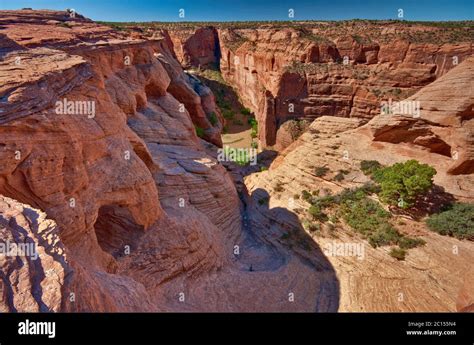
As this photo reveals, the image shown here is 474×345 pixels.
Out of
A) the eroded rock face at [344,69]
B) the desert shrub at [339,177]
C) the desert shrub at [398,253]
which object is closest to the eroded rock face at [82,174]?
the desert shrub at [398,253]

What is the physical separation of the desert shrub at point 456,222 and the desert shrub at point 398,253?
2281 millimetres

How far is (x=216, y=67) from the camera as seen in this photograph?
6562 centimetres

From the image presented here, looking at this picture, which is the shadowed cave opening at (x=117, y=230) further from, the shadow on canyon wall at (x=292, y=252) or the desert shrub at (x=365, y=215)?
the desert shrub at (x=365, y=215)

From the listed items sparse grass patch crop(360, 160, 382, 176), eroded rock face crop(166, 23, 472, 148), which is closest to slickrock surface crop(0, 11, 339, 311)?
sparse grass patch crop(360, 160, 382, 176)

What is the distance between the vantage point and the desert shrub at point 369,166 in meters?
18.6

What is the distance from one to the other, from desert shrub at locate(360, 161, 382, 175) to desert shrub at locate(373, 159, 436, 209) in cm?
176

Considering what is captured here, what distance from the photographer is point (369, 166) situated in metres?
18.9

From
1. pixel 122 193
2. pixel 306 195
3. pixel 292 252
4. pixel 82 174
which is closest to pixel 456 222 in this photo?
pixel 306 195

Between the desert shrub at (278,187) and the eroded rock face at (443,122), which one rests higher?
the eroded rock face at (443,122)

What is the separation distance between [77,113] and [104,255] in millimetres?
4467

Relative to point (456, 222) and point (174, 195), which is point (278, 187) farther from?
point (456, 222)

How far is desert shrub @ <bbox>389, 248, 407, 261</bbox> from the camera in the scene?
44.1 ft

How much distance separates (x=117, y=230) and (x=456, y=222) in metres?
15.2
